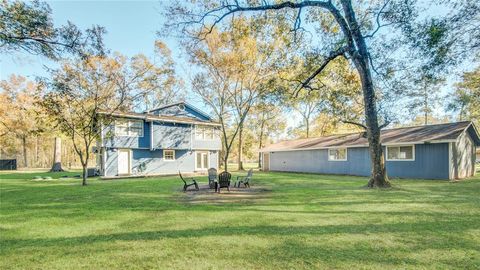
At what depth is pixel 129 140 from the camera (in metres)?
22.7

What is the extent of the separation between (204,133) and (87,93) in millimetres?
13884

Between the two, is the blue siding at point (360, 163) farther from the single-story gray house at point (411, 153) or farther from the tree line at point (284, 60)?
the tree line at point (284, 60)

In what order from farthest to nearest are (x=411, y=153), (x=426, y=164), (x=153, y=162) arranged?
(x=153, y=162)
(x=411, y=153)
(x=426, y=164)

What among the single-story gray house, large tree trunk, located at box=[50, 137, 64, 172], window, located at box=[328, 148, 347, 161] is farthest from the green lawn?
large tree trunk, located at box=[50, 137, 64, 172]

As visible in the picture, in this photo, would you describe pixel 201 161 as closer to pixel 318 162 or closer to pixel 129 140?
pixel 129 140

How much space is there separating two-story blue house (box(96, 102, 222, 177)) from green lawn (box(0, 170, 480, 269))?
13.8m

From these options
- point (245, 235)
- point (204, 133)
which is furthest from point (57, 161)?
point (245, 235)

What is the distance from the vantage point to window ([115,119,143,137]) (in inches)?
870

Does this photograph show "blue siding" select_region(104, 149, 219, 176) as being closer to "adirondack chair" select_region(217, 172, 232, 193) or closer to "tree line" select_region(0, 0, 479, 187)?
"tree line" select_region(0, 0, 479, 187)

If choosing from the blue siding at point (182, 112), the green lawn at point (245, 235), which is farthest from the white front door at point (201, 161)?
the green lawn at point (245, 235)

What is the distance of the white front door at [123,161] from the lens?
22406mm

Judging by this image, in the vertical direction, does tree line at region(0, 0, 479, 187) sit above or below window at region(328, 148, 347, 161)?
above

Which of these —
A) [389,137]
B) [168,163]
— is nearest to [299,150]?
[389,137]

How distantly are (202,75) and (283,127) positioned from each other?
72.9 feet
